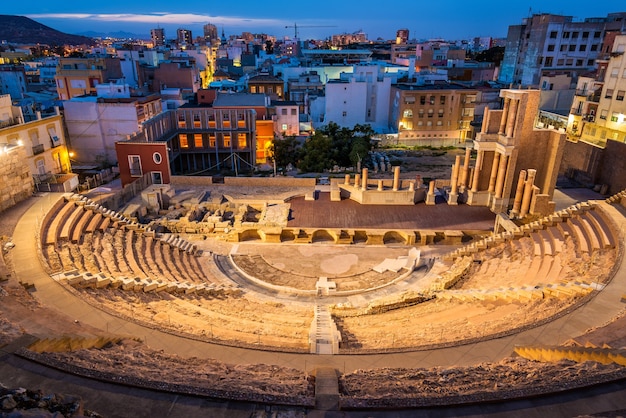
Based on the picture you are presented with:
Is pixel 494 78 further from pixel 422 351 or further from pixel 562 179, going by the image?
pixel 422 351

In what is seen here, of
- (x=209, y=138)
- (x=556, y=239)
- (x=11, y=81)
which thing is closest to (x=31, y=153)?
(x=209, y=138)

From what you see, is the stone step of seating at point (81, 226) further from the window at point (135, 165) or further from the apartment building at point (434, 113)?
the apartment building at point (434, 113)

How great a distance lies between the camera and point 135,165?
34.9 meters

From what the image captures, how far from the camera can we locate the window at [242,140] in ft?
166

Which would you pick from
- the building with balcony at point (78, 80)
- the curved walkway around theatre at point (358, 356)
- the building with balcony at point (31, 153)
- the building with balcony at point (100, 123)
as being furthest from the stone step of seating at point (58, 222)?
the building with balcony at point (78, 80)

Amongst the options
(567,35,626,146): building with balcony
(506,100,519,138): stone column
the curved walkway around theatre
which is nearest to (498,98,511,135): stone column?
(506,100,519,138): stone column

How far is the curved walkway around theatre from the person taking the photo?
11727 millimetres

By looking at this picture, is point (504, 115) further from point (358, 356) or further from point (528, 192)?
point (358, 356)

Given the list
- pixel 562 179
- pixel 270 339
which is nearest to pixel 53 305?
pixel 270 339

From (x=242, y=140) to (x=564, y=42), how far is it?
58937 mm

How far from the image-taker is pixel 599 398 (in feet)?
26.6

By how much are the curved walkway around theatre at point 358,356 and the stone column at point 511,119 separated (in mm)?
13825

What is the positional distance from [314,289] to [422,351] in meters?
9.10

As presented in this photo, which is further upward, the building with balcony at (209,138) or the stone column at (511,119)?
the stone column at (511,119)
